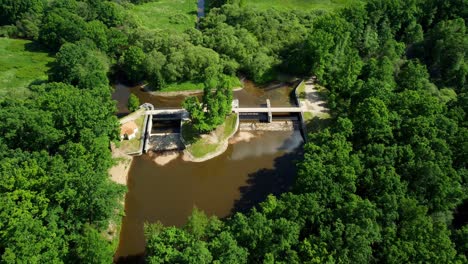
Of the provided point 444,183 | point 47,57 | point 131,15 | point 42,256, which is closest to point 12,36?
point 47,57

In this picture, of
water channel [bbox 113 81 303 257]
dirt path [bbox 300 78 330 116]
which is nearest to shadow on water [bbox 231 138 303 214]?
water channel [bbox 113 81 303 257]

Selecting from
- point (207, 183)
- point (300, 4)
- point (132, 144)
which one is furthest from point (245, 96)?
point (300, 4)

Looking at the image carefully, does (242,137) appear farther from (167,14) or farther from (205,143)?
(167,14)

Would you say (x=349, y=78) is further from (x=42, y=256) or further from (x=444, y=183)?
(x=42, y=256)

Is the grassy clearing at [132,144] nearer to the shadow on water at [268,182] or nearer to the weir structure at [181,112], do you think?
the weir structure at [181,112]

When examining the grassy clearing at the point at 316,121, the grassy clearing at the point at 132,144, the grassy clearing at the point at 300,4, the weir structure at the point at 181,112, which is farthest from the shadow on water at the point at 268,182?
the grassy clearing at the point at 300,4

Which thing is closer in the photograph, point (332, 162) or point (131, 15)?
point (332, 162)
